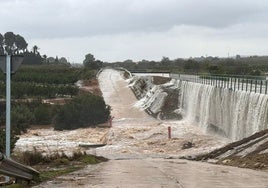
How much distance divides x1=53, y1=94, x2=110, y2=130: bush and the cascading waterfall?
9.00 m

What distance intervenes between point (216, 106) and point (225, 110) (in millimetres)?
3850

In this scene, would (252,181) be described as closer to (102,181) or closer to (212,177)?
(212,177)

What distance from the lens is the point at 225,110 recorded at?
38.6 m

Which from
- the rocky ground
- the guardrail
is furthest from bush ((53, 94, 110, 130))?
the guardrail

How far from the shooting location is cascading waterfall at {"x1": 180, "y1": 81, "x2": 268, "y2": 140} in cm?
2980

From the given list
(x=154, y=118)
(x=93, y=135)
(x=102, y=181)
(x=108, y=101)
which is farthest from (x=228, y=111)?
(x=108, y=101)

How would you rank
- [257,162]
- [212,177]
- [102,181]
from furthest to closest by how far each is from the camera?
[257,162] < [212,177] < [102,181]

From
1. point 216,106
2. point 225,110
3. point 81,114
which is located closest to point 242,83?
point 225,110

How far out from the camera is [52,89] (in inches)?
2938

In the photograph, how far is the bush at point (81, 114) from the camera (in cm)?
5257

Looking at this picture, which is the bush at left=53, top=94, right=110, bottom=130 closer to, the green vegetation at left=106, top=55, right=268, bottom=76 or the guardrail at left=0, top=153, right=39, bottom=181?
the green vegetation at left=106, top=55, right=268, bottom=76

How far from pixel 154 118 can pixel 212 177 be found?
140 ft

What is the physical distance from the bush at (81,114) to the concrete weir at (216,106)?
6.59m

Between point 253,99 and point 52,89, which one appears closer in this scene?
point 253,99
